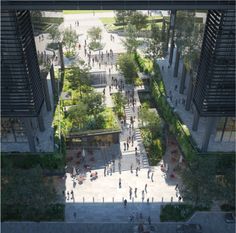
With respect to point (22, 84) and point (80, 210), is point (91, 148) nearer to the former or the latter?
point (80, 210)

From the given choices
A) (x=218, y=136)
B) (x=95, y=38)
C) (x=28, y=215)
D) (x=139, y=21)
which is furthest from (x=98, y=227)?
(x=139, y=21)

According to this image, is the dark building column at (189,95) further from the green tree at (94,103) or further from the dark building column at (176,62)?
the green tree at (94,103)

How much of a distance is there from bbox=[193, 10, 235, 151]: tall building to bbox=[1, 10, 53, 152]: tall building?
2173 centimetres

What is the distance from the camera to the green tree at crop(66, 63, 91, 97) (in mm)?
64562

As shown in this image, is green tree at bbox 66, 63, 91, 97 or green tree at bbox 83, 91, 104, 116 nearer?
green tree at bbox 83, 91, 104, 116

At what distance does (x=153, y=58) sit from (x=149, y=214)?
3475cm

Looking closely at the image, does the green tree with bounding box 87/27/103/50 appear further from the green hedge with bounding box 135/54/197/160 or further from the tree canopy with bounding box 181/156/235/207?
the tree canopy with bounding box 181/156/235/207

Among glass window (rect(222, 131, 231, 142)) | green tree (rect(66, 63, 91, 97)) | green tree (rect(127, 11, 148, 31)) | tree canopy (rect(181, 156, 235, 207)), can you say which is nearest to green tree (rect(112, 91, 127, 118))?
green tree (rect(66, 63, 91, 97))

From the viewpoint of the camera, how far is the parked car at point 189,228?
4181cm

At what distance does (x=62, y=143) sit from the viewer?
5012cm

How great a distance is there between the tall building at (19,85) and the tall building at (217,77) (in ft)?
71.3

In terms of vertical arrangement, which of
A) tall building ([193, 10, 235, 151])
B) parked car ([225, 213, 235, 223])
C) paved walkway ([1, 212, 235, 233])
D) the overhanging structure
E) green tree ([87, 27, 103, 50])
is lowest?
paved walkway ([1, 212, 235, 233])

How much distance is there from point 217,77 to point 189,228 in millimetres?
18657

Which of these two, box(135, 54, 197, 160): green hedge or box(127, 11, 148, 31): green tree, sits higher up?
box(127, 11, 148, 31): green tree
